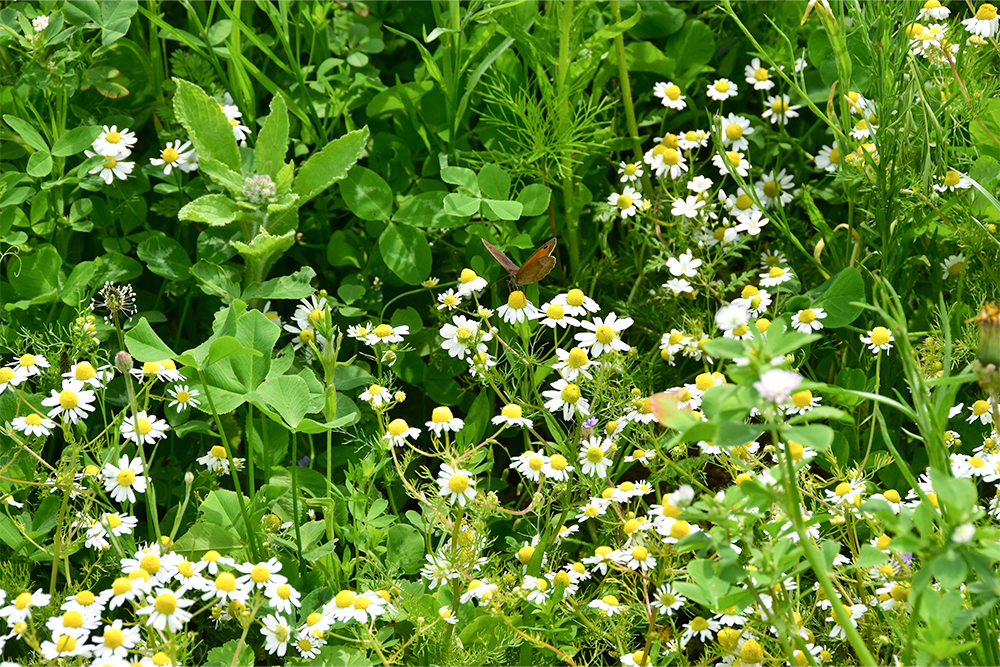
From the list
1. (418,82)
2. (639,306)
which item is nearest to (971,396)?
(639,306)

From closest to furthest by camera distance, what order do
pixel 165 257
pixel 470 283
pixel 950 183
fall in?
pixel 470 283, pixel 950 183, pixel 165 257

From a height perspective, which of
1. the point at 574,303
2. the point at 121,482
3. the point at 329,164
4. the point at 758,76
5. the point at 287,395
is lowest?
the point at 121,482

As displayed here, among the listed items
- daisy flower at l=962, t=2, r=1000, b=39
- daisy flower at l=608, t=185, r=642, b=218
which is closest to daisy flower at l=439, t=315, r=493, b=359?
daisy flower at l=608, t=185, r=642, b=218

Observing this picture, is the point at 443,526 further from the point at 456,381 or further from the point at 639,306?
the point at 639,306

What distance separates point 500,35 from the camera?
2.22 metres

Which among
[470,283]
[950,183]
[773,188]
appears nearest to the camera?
[470,283]

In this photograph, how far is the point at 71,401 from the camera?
1.55 m

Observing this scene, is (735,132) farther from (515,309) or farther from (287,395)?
(287,395)

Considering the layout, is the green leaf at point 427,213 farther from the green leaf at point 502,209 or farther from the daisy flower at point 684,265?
the daisy flower at point 684,265

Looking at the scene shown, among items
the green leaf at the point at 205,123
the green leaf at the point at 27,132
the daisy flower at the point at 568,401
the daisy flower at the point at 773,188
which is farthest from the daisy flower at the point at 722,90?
the green leaf at the point at 27,132

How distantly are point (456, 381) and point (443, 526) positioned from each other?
1.52 feet

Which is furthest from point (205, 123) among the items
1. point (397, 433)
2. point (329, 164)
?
point (397, 433)

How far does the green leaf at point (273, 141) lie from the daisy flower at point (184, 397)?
476mm

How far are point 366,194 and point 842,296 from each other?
963mm
